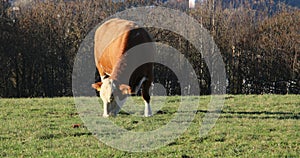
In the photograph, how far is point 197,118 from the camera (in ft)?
37.4

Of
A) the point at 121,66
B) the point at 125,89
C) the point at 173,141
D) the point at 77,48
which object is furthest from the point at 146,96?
the point at 77,48

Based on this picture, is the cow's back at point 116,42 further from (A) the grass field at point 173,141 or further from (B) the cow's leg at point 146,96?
(A) the grass field at point 173,141

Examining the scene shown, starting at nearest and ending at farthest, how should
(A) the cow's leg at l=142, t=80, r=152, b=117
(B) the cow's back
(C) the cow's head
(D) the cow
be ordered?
1. (C) the cow's head
2. (D) the cow
3. (B) the cow's back
4. (A) the cow's leg at l=142, t=80, r=152, b=117

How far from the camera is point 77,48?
108 ft

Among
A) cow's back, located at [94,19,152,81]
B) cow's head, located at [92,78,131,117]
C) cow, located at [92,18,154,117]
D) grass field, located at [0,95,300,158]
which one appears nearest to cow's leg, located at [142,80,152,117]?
cow, located at [92,18,154,117]

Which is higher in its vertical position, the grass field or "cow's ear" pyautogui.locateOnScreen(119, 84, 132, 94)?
"cow's ear" pyautogui.locateOnScreen(119, 84, 132, 94)

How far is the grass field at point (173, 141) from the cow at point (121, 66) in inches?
24.1

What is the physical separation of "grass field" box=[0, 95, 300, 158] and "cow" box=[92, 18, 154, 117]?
2.01 ft

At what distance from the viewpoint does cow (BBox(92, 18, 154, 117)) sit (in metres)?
10.1

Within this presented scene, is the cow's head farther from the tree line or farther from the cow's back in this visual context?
the tree line

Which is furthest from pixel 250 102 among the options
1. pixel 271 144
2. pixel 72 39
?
pixel 72 39

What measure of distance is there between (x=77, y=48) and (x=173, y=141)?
991 inches

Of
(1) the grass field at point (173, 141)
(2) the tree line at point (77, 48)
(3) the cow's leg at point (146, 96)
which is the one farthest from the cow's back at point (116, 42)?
(2) the tree line at point (77, 48)

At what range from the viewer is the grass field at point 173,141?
25.3ft
